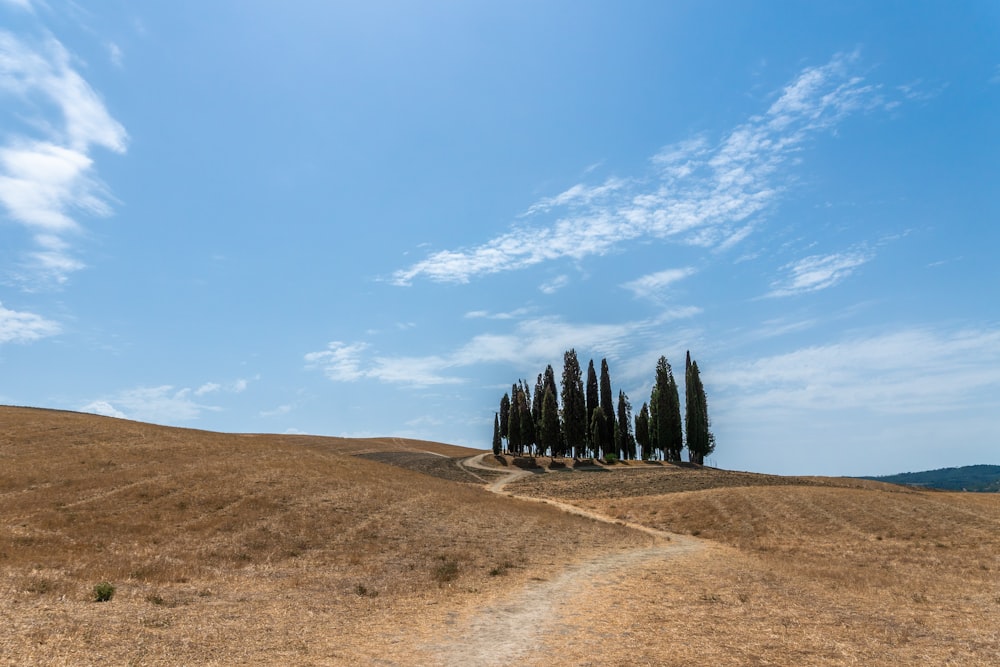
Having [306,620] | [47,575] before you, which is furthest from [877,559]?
[47,575]

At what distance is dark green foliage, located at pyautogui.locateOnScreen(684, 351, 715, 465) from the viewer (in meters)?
84.8

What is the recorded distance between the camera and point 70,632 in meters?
11.8

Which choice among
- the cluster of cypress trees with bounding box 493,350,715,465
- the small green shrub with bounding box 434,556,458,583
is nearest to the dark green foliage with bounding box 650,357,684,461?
the cluster of cypress trees with bounding box 493,350,715,465

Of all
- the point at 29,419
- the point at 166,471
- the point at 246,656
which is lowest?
the point at 246,656

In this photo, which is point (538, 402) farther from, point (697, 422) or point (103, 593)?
point (103, 593)

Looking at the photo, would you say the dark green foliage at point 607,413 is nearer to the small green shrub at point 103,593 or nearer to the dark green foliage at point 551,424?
the dark green foliage at point 551,424

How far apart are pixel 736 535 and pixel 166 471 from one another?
34887 mm

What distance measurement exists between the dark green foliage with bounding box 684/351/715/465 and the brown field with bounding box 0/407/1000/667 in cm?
3784

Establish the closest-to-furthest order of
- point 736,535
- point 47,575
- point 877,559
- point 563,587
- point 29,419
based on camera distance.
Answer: point 47,575 → point 563,587 → point 877,559 → point 736,535 → point 29,419

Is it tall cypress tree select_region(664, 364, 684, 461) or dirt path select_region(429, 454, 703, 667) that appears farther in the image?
tall cypress tree select_region(664, 364, 684, 461)

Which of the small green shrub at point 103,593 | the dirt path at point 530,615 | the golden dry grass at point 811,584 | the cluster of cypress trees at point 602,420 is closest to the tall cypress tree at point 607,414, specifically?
the cluster of cypress trees at point 602,420

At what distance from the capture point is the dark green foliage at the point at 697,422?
8475 cm

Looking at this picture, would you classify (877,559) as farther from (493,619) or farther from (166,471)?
(166,471)

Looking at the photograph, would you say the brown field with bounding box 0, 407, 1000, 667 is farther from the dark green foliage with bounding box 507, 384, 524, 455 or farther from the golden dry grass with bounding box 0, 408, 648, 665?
the dark green foliage with bounding box 507, 384, 524, 455
